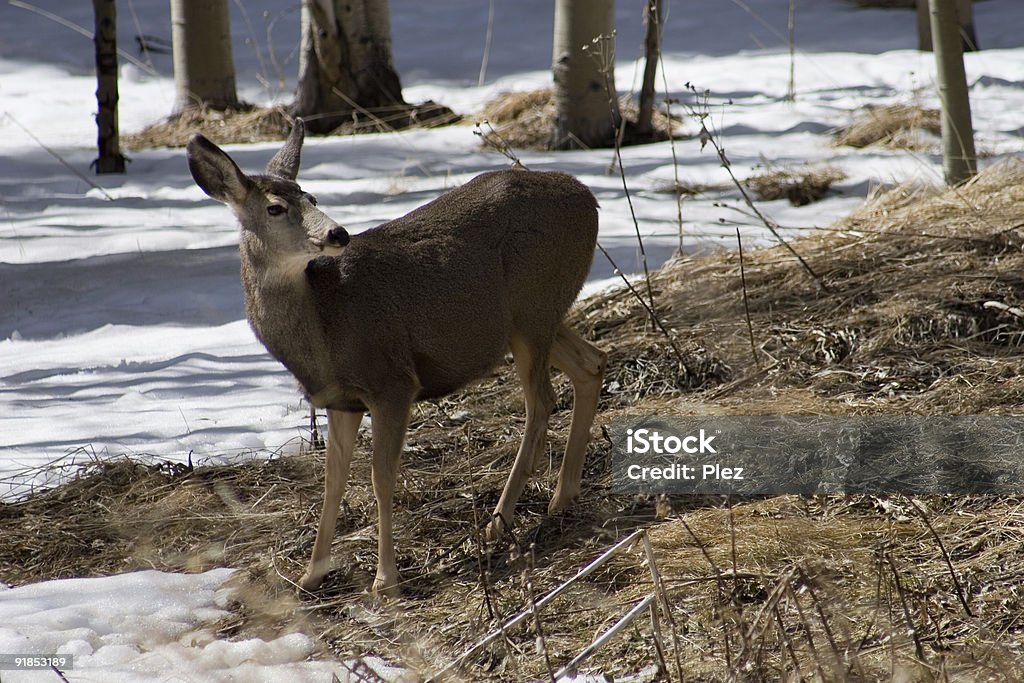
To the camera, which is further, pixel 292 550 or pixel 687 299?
pixel 687 299

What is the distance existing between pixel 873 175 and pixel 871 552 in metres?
5.59

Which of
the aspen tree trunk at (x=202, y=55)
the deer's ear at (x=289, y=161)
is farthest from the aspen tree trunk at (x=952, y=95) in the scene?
the aspen tree trunk at (x=202, y=55)

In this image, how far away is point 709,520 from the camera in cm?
422

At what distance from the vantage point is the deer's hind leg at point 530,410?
4.50 m

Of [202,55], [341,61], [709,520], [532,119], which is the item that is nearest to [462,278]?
[709,520]

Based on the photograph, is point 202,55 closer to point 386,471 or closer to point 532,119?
point 532,119

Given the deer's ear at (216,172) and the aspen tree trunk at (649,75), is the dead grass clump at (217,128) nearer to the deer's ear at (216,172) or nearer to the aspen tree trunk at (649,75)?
the aspen tree trunk at (649,75)

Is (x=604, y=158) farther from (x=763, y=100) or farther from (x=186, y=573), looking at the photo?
(x=186, y=573)

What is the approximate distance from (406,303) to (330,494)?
74cm

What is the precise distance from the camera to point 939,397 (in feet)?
16.4

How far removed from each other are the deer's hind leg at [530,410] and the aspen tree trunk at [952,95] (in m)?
4.05

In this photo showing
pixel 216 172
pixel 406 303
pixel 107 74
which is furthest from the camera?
pixel 107 74

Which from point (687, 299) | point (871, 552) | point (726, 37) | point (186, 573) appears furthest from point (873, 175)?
point (726, 37)
